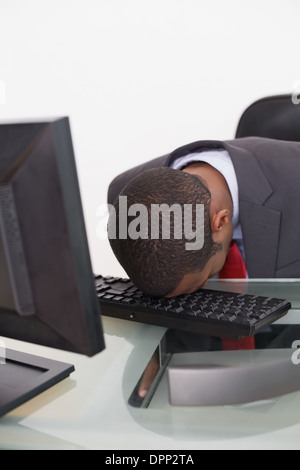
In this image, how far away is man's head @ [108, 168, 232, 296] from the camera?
0.85 m

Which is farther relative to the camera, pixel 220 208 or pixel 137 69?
pixel 137 69

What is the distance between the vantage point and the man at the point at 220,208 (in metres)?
0.86

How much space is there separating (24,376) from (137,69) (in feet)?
6.47

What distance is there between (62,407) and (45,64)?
85.4 inches

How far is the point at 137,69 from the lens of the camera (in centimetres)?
238

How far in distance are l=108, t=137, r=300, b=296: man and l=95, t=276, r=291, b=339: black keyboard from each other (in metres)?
0.04

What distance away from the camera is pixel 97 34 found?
2395 millimetres

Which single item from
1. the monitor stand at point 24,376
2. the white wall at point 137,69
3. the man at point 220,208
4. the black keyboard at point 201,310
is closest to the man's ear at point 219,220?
the man at point 220,208

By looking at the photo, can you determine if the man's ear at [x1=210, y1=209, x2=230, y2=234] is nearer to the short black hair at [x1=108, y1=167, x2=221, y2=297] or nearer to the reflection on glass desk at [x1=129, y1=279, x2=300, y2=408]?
the short black hair at [x1=108, y1=167, x2=221, y2=297]

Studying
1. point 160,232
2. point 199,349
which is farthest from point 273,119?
point 199,349

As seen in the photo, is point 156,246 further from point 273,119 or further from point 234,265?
point 273,119

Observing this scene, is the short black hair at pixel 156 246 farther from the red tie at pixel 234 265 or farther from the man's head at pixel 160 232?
the red tie at pixel 234 265

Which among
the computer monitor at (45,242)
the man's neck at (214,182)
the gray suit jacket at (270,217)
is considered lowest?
the gray suit jacket at (270,217)

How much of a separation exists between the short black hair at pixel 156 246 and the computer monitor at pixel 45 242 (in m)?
0.31
